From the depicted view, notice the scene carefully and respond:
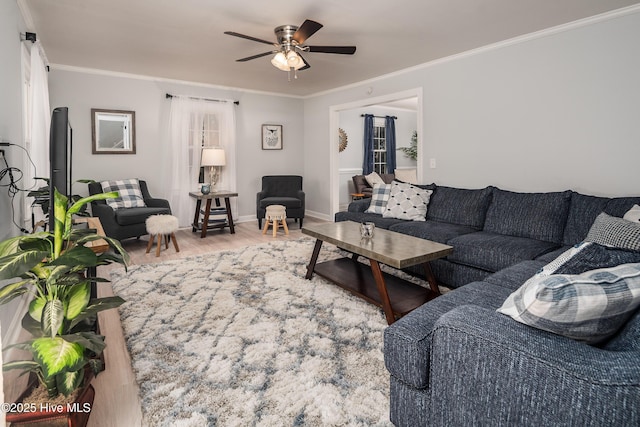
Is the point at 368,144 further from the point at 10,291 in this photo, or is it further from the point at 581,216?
the point at 10,291

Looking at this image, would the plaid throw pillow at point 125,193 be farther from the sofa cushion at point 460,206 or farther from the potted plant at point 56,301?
the sofa cushion at point 460,206

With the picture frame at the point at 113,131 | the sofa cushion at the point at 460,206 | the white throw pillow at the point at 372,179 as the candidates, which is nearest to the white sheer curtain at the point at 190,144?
the picture frame at the point at 113,131

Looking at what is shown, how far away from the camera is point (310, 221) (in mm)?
6727

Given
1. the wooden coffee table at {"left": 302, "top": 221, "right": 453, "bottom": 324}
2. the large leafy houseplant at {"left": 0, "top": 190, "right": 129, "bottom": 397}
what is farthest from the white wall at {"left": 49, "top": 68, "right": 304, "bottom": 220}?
the large leafy houseplant at {"left": 0, "top": 190, "right": 129, "bottom": 397}

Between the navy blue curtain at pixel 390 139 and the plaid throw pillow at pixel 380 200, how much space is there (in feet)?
14.2

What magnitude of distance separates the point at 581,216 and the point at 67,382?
357 centimetres

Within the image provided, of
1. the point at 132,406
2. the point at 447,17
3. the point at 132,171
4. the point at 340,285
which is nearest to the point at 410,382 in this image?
the point at 132,406

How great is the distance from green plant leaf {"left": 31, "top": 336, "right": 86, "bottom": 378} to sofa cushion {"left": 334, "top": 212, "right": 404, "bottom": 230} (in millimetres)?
3056

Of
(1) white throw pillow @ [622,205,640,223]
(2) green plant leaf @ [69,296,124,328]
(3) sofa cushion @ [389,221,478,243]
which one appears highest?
(1) white throw pillow @ [622,205,640,223]

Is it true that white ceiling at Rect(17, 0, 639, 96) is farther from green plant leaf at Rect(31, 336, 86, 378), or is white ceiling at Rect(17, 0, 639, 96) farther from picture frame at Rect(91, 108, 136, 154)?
green plant leaf at Rect(31, 336, 86, 378)

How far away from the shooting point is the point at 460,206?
3.81 m

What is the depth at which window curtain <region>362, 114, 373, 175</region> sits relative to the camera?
814 cm

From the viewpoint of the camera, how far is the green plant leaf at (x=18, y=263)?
1132 mm

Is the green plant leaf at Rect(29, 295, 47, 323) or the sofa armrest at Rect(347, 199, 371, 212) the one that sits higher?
the sofa armrest at Rect(347, 199, 371, 212)
